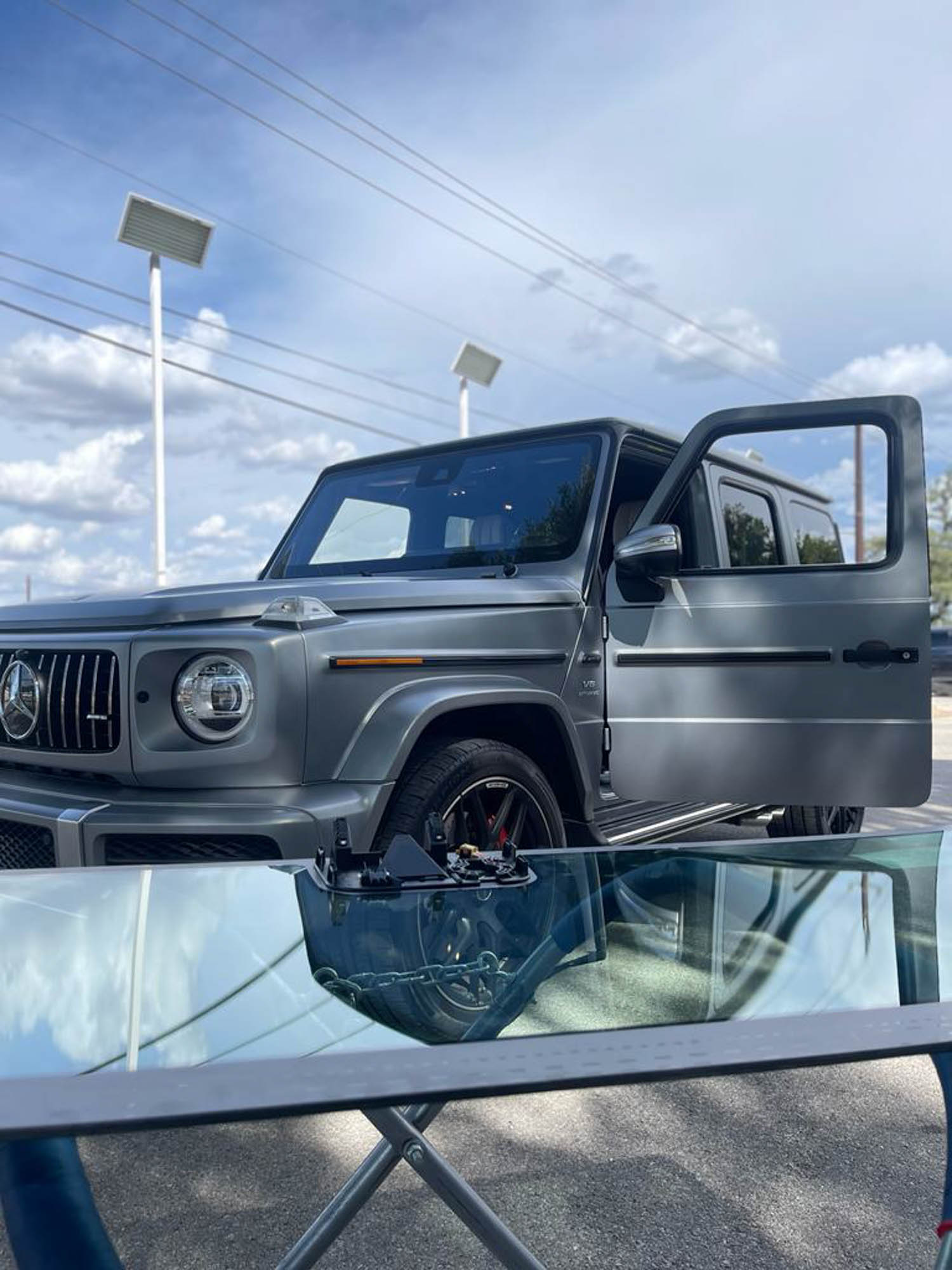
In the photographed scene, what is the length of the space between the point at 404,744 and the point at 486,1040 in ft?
6.52

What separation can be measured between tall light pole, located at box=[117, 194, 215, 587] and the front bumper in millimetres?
13717

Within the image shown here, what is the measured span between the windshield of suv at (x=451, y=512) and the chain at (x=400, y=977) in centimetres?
258

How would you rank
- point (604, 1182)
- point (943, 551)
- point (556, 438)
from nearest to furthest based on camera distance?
point (604, 1182), point (556, 438), point (943, 551)

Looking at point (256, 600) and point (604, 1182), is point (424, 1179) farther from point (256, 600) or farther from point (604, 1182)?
point (256, 600)

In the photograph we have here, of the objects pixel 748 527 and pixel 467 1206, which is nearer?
pixel 467 1206

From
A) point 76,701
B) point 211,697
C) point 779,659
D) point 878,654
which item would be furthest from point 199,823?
point 878,654

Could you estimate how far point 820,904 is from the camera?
199 cm

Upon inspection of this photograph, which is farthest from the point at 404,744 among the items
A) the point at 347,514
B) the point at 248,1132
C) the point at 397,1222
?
the point at 347,514

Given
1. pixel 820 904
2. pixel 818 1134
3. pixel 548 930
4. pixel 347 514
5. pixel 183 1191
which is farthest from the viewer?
pixel 347 514

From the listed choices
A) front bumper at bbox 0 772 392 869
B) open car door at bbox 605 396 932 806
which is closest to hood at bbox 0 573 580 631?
open car door at bbox 605 396 932 806

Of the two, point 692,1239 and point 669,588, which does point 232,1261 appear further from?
point 669,588

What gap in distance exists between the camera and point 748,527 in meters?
5.07

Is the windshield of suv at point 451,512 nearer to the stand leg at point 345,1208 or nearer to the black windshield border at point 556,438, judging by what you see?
the black windshield border at point 556,438

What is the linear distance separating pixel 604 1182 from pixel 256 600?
180 centimetres
